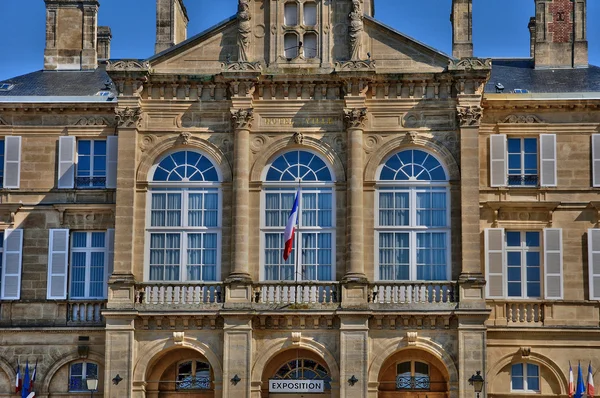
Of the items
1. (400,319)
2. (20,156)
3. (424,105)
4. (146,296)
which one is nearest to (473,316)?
(400,319)

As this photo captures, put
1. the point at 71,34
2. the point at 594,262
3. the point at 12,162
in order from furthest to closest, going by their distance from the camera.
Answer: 1. the point at 71,34
2. the point at 12,162
3. the point at 594,262

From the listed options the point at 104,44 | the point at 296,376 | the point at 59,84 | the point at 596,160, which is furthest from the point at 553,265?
the point at 104,44

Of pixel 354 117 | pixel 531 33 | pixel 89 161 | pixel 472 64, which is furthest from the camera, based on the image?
pixel 531 33

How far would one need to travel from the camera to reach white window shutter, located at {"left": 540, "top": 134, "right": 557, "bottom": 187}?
43531mm

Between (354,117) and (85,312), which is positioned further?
(85,312)

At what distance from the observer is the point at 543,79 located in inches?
1857

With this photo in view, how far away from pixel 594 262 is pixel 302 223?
9.59m

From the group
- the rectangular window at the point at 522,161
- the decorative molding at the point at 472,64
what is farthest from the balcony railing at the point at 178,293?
the rectangular window at the point at 522,161

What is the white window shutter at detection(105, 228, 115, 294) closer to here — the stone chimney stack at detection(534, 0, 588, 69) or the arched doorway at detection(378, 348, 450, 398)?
the arched doorway at detection(378, 348, 450, 398)

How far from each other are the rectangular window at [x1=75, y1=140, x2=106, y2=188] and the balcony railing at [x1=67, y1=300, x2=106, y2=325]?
4039 mm

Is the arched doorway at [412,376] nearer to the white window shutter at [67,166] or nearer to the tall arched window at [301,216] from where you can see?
the tall arched window at [301,216]

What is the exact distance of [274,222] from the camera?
4253cm

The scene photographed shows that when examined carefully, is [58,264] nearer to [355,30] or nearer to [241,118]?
[241,118]

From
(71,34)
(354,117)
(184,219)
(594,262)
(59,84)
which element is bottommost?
(594,262)
